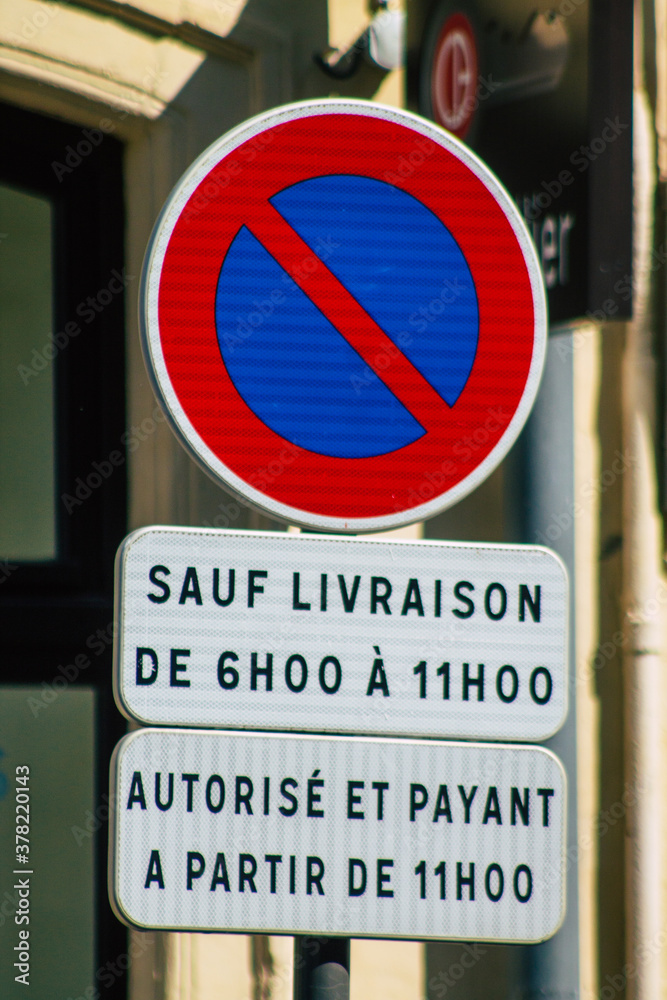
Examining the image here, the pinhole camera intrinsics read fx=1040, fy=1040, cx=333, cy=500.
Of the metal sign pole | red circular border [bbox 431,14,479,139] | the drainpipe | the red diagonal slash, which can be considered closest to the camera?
the metal sign pole

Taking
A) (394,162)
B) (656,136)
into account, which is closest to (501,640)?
(394,162)

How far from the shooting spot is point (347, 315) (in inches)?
57.9

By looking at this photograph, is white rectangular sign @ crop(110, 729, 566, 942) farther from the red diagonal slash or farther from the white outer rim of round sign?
the red diagonal slash

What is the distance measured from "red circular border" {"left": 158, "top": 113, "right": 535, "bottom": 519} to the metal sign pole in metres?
0.57

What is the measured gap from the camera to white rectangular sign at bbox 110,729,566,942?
136cm

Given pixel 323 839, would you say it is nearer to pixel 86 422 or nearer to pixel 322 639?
pixel 322 639

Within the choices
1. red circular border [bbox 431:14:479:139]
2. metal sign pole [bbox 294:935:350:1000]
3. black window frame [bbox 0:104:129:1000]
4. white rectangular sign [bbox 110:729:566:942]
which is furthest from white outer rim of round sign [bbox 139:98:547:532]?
black window frame [bbox 0:104:129:1000]

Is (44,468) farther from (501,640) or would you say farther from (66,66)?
(501,640)

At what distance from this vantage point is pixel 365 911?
4.49 ft

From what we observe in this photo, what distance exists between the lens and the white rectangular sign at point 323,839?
1357mm

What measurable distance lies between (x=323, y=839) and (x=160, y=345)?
2.30 feet

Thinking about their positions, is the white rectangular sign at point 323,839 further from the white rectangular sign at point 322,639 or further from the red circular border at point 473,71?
the red circular border at point 473,71

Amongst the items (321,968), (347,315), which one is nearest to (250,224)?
(347,315)

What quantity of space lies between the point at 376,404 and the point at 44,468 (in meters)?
1.69
